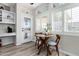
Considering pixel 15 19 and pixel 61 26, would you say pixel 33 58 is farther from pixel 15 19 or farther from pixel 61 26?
pixel 15 19

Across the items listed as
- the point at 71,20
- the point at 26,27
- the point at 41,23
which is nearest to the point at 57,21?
the point at 71,20

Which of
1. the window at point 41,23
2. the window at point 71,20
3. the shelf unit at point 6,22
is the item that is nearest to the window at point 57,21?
the window at point 71,20

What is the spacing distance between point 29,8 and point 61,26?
2.62m

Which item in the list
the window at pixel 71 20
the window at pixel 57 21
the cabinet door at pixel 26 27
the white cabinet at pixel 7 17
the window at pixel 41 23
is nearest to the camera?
the window at pixel 71 20

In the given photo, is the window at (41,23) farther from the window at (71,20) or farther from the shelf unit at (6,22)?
the shelf unit at (6,22)

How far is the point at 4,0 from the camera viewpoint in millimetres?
715

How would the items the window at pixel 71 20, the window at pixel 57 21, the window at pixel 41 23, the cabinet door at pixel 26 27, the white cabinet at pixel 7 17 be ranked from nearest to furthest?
the window at pixel 71 20
the window at pixel 57 21
the white cabinet at pixel 7 17
the window at pixel 41 23
the cabinet door at pixel 26 27

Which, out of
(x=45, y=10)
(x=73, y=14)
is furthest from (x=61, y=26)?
(x=45, y=10)

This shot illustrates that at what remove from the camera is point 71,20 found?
2.80 m

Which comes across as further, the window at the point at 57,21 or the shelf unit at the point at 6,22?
the shelf unit at the point at 6,22

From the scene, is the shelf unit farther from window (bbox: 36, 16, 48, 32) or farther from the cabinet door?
window (bbox: 36, 16, 48, 32)

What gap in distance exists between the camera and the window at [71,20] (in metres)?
2.63

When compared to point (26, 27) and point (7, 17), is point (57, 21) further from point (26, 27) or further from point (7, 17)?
point (7, 17)

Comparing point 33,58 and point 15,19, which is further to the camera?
point 15,19
